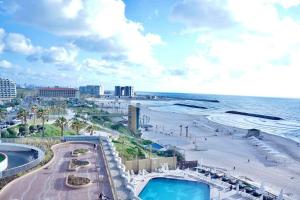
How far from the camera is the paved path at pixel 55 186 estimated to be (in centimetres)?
1998

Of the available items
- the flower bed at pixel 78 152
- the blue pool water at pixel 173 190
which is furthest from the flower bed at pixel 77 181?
the blue pool water at pixel 173 190

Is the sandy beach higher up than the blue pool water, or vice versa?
the blue pool water

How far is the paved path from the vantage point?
65.6 feet

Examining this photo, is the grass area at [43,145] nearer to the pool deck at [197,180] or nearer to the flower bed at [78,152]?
the flower bed at [78,152]

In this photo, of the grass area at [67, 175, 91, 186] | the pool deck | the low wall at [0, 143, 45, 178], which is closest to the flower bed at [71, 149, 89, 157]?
the low wall at [0, 143, 45, 178]

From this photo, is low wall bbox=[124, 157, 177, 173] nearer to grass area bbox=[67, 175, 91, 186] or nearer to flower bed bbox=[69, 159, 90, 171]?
flower bed bbox=[69, 159, 90, 171]

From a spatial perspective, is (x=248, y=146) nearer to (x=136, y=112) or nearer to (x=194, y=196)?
(x=136, y=112)

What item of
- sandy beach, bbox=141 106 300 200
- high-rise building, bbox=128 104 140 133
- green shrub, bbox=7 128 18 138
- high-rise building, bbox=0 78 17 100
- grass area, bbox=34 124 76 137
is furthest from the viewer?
high-rise building, bbox=0 78 17 100

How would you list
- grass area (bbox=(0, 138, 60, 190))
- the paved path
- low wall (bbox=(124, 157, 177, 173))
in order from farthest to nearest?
low wall (bbox=(124, 157, 177, 173)) < grass area (bbox=(0, 138, 60, 190)) < the paved path

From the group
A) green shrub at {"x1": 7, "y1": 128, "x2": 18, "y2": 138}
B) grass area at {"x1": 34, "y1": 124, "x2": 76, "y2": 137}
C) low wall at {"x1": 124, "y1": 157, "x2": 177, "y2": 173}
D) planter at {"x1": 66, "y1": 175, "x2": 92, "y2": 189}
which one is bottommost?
low wall at {"x1": 124, "y1": 157, "x2": 177, "y2": 173}

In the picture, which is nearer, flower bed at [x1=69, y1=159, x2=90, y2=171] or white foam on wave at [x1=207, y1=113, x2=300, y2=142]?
flower bed at [x1=69, y1=159, x2=90, y2=171]

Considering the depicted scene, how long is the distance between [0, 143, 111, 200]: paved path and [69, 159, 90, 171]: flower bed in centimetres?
49

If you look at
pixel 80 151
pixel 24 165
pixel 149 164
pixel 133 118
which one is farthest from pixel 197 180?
pixel 133 118

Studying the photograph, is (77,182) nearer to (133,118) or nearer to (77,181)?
(77,181)
